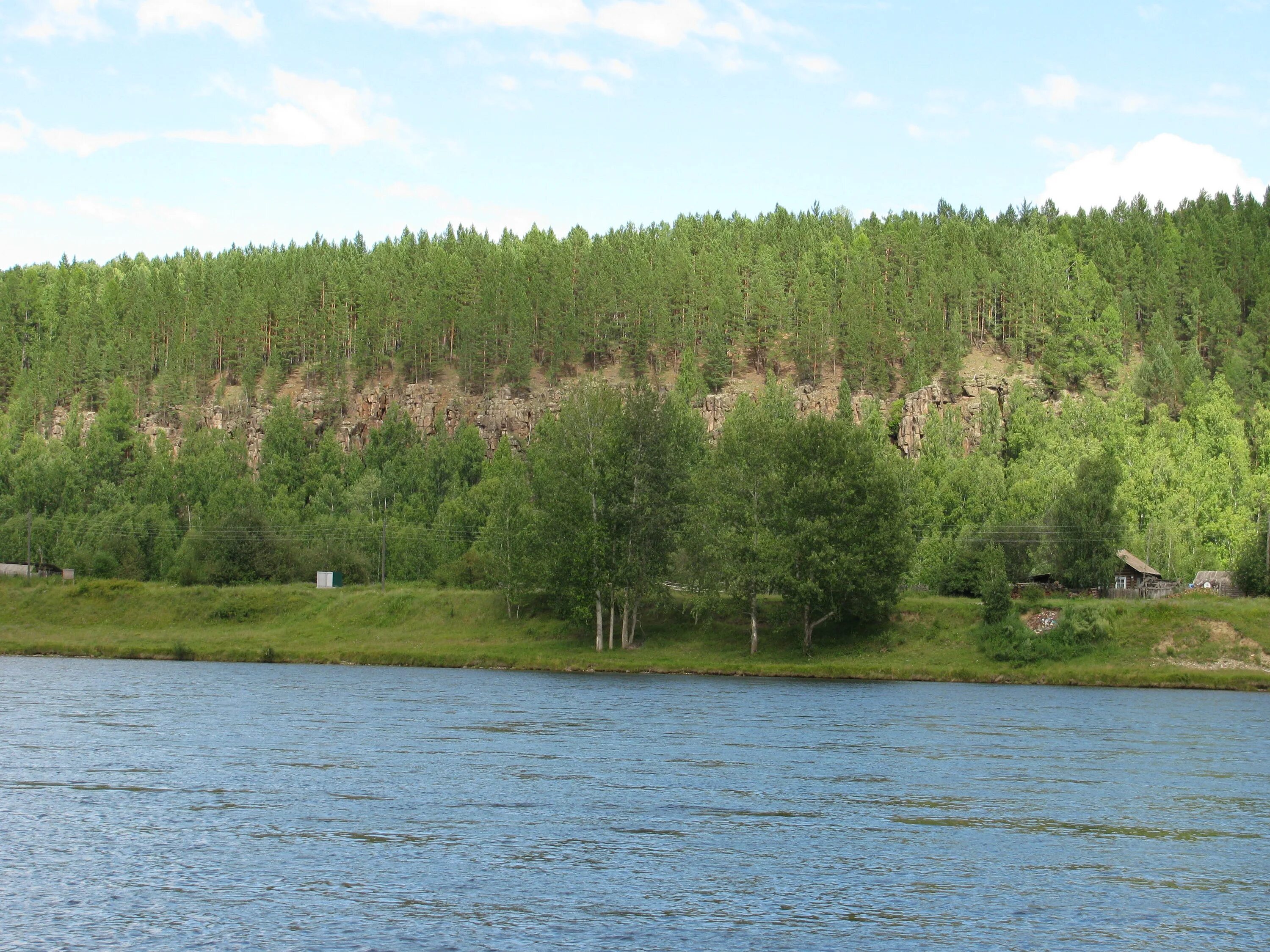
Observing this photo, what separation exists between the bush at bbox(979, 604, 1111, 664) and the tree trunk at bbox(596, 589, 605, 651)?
28.5 m

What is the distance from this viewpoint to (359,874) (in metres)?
24.3

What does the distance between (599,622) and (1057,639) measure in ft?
111

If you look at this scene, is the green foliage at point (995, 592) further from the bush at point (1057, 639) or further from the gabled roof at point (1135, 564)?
the gabled roof at point (1135, 564)

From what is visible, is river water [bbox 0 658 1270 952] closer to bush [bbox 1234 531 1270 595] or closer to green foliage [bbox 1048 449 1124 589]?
bush [bbox 1234 531 1270 595]

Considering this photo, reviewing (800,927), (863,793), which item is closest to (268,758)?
(863,793)

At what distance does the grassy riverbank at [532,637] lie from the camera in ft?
267

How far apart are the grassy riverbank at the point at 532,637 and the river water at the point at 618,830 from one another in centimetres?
2626

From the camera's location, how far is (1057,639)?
84250 mm

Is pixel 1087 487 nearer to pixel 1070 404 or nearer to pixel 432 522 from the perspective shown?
pixel 1070 404

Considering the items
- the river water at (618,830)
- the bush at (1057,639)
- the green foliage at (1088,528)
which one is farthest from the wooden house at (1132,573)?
the river water at (618,830)

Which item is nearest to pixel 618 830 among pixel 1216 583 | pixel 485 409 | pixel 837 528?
pixel 837 528

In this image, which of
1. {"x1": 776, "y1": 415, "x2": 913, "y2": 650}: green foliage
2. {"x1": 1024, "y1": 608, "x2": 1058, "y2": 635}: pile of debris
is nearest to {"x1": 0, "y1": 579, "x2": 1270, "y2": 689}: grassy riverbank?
{"x1": 1024, "y1": 608, "x2": 1058, "y2": 635}: pile of debris

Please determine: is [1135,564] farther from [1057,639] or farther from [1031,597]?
[1057,639]

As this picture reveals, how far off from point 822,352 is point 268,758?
14199cm
